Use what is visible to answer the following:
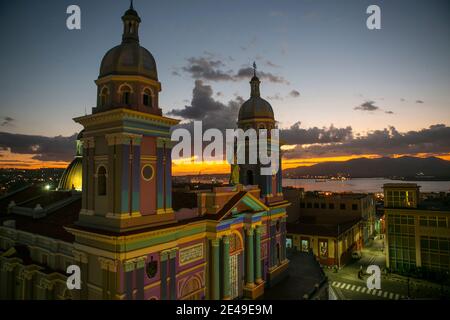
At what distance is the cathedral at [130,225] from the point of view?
53.5ft

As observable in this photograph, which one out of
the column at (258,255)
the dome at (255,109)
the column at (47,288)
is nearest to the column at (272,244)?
the column at (258,255)

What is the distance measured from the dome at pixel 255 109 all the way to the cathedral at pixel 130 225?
10.0m

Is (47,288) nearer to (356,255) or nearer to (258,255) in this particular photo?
(258,255)

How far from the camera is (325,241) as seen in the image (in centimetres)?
4600

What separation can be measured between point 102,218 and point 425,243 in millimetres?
42744

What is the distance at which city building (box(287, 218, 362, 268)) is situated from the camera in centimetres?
A: 4519

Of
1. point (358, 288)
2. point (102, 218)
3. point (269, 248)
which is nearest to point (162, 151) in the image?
point (102, 218)

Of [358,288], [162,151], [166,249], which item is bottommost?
[358,288]

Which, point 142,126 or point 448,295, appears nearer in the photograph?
point 142,126

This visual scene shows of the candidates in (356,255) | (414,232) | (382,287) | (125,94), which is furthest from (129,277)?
(356,255)

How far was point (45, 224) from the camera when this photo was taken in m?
23.5

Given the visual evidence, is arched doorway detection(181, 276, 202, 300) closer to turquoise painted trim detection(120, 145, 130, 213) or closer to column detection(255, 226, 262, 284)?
column detection(255, 226, 262, 284)
